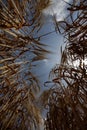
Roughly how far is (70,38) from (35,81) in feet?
Answer: 1.91

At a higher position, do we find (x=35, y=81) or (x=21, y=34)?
(x=21, y=34)

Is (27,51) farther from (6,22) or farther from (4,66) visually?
(6,22)

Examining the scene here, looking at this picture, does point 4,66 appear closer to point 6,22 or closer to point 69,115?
point 6,22

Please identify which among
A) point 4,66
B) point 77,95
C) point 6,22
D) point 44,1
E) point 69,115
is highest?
point 44,1

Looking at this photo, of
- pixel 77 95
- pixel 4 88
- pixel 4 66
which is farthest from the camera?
pixel 4 88

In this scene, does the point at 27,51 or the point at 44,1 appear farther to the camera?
the point at 27,51

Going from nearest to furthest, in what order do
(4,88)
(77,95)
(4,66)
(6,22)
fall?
(6,22) < (77,95) < (4,66) < (4,88)

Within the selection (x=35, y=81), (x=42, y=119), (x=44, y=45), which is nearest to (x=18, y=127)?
(x=42, y=119)

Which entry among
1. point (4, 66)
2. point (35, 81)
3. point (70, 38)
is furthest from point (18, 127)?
point (70, 38)

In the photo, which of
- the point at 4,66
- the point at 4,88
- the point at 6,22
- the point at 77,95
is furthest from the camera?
the point at 4,88

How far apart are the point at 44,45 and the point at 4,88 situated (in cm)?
55

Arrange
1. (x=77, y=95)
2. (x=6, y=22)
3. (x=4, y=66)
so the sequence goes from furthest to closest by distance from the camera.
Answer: (x=4, y=66) → (x=77, y=95) → (x=6, y=22)

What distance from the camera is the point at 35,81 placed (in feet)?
8.05

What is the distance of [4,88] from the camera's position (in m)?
2.38
